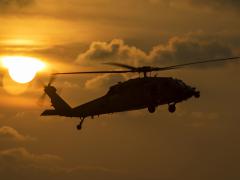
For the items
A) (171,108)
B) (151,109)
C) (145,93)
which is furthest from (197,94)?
(145,93)

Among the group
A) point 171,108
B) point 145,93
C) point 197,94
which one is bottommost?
point 171,108

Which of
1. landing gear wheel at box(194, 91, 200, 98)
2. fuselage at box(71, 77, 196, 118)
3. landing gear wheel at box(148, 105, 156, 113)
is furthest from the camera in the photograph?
landing gear wheel at box(148, 105, 156, 113)

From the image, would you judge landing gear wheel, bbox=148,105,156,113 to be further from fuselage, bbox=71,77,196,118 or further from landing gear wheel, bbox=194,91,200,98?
landing gear wheel, bbox=194,91,200,98

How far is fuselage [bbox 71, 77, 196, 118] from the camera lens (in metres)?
74.1

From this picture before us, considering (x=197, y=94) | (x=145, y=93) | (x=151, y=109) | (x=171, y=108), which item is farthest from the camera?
(x=145, y=93)

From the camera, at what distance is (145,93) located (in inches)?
2955

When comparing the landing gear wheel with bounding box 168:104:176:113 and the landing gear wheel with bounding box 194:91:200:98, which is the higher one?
the landing gear wheel with bounding box 194:91:200:98

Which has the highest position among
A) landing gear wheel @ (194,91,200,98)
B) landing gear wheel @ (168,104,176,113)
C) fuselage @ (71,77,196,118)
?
fuselage @ (71,77,196,118)

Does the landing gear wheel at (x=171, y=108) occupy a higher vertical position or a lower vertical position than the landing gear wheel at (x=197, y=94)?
lower

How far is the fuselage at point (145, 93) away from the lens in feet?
243

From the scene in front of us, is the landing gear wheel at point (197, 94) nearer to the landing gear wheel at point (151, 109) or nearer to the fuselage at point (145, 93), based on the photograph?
the fuselage at point (145, 93)

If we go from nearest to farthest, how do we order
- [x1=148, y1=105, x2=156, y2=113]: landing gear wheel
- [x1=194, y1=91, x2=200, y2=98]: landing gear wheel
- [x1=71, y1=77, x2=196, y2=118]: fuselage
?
[x1=194, y1=91, x2=200, y2=98]: landing gear wheel, [x1=71, y1=77, x2=196, y2=118]: fuselage, [x1=148, y1=105, x2=156, y2=113]: landing gear wheel

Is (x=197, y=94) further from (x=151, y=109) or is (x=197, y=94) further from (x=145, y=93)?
(x=145, y=93)

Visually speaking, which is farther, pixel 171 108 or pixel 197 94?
pixel 171 108
